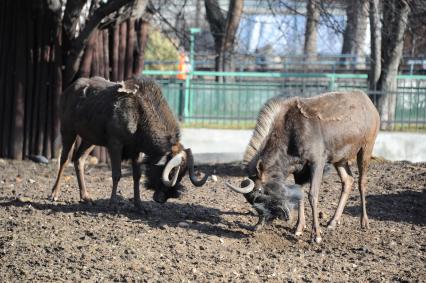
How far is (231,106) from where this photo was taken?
21.3 m

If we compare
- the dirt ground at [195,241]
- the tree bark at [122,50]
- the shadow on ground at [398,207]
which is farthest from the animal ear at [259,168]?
the tree bark at [122,50]

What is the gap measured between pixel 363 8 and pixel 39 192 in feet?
25.7

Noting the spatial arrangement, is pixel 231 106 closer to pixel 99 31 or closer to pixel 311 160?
pixel 99 31

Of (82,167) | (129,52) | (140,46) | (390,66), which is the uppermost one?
(140,46)

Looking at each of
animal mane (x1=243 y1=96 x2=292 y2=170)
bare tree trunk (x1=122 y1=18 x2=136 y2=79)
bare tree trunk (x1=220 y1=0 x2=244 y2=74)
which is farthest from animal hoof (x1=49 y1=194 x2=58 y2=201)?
bare tree trunk (x1=220 y1=0 x2=244 y2=74)

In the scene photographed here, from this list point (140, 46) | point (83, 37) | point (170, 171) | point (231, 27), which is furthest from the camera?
point (231, 27)

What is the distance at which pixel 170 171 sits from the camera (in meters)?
9.66

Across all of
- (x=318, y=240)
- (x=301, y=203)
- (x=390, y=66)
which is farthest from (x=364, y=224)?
(x=390, y=66)

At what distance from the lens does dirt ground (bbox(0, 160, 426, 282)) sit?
7.46 meters

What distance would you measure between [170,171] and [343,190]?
7.57 ft

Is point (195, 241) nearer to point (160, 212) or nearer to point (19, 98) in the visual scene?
point (160, 212)

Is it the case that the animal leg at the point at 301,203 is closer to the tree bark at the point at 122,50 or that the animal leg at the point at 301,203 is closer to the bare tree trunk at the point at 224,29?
the tree bark at the point at 122,50

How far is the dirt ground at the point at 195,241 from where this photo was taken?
746 centimetres

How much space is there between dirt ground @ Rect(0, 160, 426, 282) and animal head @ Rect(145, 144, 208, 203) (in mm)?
321
